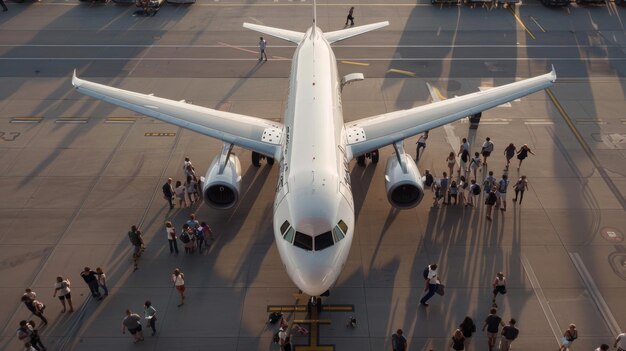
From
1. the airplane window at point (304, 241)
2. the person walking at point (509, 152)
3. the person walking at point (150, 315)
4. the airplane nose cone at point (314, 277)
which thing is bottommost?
the person walking at point (150, 315)

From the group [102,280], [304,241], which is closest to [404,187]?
[304,241]

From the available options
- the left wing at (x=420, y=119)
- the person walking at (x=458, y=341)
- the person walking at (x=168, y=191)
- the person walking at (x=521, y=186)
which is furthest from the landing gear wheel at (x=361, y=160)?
the person walking at (x=458, y=341)

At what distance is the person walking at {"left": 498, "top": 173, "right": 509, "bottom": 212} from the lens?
19.0 metres

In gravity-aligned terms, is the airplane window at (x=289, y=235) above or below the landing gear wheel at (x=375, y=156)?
below

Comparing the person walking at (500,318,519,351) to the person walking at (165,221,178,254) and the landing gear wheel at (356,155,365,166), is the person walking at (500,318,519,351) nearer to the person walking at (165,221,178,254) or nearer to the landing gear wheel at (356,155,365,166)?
the landing gear wheel at (356,155,365,166)

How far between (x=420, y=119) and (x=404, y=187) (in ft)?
10.9

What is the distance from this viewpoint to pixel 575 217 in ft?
65.0

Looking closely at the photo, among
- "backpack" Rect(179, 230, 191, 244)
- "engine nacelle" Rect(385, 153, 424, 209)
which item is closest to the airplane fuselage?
"engine nacelle" Rect(385, 153, 424, 209)

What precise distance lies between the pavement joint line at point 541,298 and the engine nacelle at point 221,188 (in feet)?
36.2

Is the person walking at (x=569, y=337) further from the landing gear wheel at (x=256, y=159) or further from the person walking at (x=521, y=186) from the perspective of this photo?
the landing gear wheel at (x=256, y=159)

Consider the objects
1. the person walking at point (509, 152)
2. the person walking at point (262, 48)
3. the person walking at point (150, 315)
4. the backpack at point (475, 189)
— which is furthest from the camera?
the person walking at point (262, 48)

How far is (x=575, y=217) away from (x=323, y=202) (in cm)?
1205

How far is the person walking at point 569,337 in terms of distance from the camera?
45.5 feet

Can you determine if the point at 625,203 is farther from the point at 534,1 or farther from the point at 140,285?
the point at 534,1
